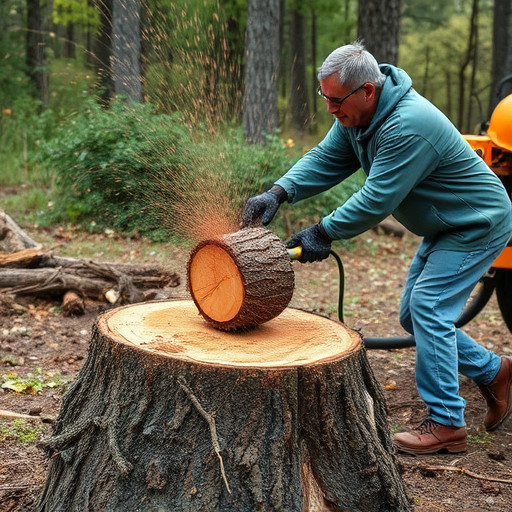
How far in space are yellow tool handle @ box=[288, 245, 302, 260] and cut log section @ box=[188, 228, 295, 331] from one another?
8cm

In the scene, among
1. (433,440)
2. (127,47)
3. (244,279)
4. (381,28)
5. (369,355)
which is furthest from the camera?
(381,28)

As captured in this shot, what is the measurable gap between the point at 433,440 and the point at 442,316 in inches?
25.1

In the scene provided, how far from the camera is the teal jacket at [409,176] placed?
2.96 m

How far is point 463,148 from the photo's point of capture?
3180 millimetres

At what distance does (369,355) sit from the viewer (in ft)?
16.3

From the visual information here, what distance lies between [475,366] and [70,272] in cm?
314

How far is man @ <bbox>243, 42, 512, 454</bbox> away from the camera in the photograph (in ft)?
9.73

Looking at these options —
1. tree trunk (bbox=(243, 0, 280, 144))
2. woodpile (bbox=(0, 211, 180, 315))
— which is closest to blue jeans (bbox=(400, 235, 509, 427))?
woodpile (bbox=(0, 211, 180, 315))

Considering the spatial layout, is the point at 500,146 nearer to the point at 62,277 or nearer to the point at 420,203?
the point at 420,203

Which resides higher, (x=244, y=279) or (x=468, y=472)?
A: (x=244, y=279)

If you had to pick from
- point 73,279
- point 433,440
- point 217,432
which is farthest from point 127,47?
point 217,432

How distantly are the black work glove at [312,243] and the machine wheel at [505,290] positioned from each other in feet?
5.30

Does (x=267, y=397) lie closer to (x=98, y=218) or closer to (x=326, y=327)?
(x=326, y=327)

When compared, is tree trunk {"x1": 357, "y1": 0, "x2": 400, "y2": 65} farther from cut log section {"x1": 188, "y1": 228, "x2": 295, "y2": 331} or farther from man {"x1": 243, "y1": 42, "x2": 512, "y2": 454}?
cut log section {"x1": 188, "y1": 228, "x2": 295, "y2": 331}
